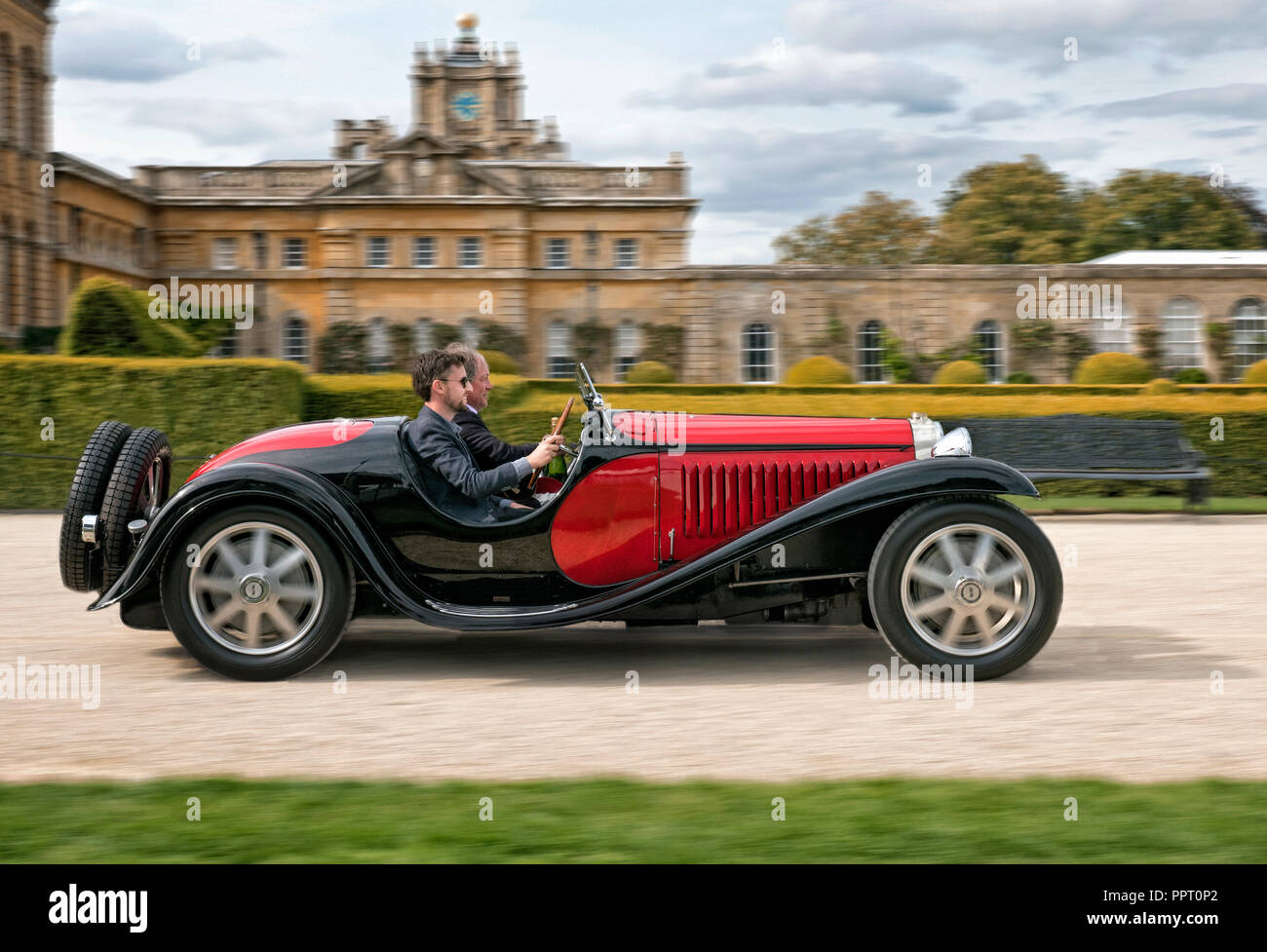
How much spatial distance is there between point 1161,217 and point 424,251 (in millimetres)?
39116

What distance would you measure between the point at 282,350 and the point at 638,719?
5410cm

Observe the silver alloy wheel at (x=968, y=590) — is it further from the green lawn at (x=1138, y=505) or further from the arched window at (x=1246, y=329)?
the arched window at (x=1246, y=329)

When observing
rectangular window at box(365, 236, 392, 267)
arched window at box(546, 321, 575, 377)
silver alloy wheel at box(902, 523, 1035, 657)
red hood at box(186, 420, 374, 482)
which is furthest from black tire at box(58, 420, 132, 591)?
rectangular window at box(365, 236, 392, 267)

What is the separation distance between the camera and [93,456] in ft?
20.5

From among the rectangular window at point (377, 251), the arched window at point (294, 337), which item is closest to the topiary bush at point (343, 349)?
the arched window at point (294, 337)

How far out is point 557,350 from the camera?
54.9 meters

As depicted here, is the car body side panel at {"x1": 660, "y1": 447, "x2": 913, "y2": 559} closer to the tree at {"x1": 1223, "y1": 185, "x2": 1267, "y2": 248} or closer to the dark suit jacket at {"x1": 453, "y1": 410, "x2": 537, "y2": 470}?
the dark suit jacket at {"x1": 453, "y1": 410, "x2": 537, "y2": 470}

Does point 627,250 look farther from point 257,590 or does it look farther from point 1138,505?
point 257,590

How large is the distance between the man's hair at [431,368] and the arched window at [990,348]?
4149 cm

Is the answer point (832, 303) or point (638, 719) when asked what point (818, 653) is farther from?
point (832, 303)

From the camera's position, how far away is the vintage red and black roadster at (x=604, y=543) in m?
5.71

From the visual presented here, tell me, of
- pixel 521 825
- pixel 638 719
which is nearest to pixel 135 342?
pixel 638 719

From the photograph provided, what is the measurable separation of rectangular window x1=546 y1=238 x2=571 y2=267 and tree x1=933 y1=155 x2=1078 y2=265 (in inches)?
896
